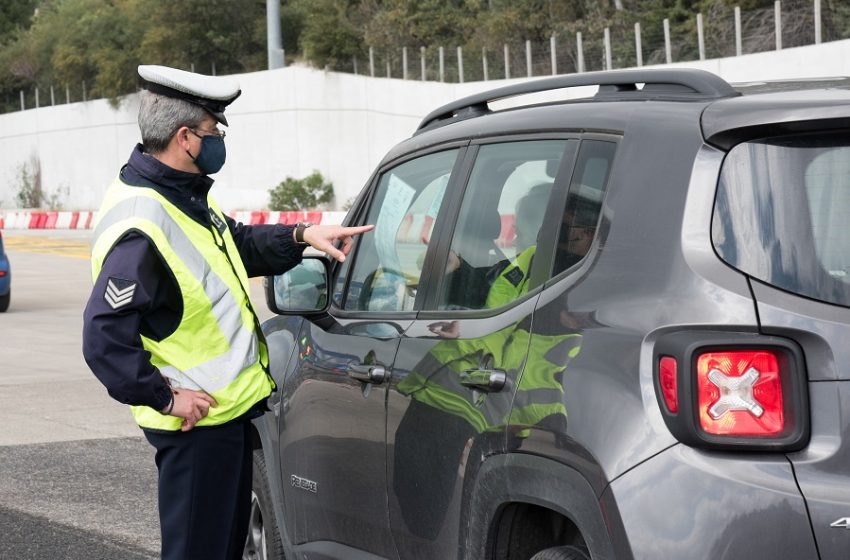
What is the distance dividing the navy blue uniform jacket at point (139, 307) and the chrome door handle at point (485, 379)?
894 millimetres

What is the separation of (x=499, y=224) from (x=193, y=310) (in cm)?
90

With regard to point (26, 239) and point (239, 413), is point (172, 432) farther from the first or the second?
point (26, 239)

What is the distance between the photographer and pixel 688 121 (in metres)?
3.23

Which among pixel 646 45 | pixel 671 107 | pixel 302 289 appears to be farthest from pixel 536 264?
pixel 646 45

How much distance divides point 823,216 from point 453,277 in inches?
49.4

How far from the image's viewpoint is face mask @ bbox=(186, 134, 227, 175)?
424 centimetres

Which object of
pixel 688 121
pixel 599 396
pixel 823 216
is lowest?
pixel 599 396

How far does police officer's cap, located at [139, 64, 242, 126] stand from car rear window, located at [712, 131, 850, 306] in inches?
67.1

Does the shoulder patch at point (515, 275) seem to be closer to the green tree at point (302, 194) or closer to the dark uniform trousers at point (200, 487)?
the dark uniform trousers at point (200, 487)

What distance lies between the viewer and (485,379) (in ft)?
11.5

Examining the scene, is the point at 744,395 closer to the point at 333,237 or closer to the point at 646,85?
the point at 646,85

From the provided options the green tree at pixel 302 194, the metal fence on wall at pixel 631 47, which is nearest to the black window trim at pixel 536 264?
the metal fence on wall at pixel 631 47

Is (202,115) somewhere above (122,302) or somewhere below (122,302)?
above

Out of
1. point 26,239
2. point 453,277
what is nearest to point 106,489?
point 453,277
